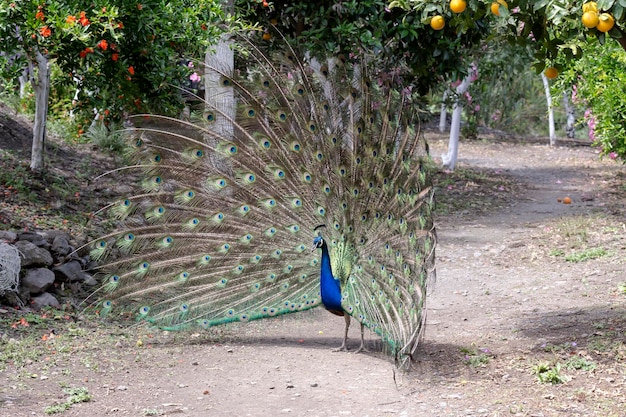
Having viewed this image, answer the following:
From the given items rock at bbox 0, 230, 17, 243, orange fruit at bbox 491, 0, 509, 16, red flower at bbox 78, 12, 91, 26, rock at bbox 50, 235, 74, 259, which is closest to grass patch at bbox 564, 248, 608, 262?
orange fruit at bbox 491, 0, 509, 16

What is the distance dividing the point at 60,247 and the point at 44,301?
748mm

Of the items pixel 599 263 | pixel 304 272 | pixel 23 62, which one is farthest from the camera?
pixel 599 263

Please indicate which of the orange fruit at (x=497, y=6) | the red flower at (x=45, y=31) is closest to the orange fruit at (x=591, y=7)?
the orange fruit at (x=497, y=6)

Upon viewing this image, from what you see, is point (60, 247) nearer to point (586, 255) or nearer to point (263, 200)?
point (263, 200)

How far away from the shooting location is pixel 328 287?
625 centimetres

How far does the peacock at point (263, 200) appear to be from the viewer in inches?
255

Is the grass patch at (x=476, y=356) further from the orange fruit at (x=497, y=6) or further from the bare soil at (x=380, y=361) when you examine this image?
the orange fruit at (x=497, y=6)

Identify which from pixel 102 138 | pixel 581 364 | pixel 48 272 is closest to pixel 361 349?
pixel 581 364

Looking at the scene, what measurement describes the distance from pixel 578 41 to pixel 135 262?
375 cm

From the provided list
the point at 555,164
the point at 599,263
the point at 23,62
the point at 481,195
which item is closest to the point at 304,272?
the point at 23,62

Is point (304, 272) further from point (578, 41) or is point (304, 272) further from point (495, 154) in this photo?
point (495, 154)

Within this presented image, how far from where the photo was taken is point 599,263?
9.07m

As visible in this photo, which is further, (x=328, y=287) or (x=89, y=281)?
(x=89, y=281)

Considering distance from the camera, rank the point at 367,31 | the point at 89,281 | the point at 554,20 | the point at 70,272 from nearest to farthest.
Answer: the point at 554,20 → the point at 70,272 → the point at 89,281 → the point at 367,31
